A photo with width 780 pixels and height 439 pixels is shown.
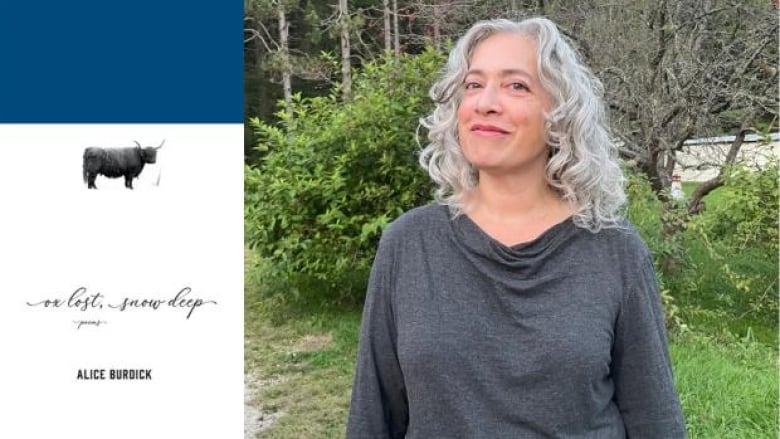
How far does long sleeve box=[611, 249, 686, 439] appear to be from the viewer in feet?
4.60

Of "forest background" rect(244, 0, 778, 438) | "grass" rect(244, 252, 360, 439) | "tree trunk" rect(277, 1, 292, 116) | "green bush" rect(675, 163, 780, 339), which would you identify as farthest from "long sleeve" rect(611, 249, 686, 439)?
"tree trunk" rect(277, 1, 292, 116)

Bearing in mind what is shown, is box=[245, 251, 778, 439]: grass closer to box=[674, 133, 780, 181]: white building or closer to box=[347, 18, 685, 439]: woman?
box=[674, 133, 780, 181]: white building

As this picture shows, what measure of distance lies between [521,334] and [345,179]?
314cm

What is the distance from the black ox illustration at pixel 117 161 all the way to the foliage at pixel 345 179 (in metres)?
2.36

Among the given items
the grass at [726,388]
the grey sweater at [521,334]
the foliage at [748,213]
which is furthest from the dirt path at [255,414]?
the foliage at [748,213]

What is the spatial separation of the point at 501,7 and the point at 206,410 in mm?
3702

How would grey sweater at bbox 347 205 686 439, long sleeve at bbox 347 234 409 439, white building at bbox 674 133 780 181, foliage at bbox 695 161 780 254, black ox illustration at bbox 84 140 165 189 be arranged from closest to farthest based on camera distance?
grey sweater at bbox 347 205 686 439 < long sleeve at bbox 347 234 409 439 < black ox illustration at bbox 84 140 165 189 < foliage at bbox 695 161 780 254 < white building at bbox 674 133 780 181

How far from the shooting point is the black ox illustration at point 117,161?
6.25 feet

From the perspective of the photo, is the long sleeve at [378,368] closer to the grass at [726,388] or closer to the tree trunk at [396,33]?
the grass at [726,388]

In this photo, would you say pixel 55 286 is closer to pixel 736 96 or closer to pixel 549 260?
pixel 549 260

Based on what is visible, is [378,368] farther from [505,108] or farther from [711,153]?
[711,153]

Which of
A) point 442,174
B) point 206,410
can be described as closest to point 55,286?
point 206,410

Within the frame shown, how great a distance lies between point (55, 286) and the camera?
196 cm

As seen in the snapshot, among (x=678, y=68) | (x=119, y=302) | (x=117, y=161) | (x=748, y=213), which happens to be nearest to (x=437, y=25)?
(x=678, y=68)
